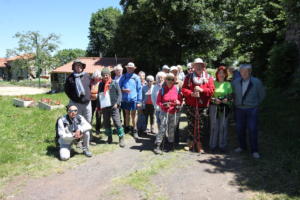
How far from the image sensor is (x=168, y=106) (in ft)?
19.7

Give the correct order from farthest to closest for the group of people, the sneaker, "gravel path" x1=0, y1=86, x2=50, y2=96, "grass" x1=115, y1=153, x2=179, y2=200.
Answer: "gravel path" x1=0, y1=86, x2=50, y2=96
the sneaker
the group of people
"grass" x1=115, y1=153, x2=179, y2=200

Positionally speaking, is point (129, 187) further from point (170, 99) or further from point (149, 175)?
point (170, 99)

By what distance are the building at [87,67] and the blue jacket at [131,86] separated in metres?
20.6

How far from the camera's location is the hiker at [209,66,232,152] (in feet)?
19.1

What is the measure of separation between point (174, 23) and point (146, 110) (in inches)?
741

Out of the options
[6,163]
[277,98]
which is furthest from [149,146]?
[277,98]

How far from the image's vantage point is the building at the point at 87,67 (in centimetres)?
2963

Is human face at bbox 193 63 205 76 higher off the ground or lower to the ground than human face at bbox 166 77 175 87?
higher

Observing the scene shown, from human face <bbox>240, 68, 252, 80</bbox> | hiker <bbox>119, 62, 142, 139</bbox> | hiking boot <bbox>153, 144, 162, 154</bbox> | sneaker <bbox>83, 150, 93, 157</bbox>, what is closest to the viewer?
human face <bbox>240, 68, 252, 80</bbox>

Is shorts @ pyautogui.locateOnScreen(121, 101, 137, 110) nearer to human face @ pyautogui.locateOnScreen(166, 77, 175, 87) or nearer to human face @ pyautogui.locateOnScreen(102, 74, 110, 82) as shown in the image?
human face @ pyautogui.locateOnScreen(102, 74, 110, 82)

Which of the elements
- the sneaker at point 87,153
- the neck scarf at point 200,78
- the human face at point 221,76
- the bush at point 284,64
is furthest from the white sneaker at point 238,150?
the bush at point 284,64

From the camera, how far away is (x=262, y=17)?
15930 millimetres

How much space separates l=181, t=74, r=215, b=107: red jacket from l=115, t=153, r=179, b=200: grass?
119cm

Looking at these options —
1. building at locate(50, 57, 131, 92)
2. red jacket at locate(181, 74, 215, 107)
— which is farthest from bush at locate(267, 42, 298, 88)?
building at locate(50, 57, 131, 92)
